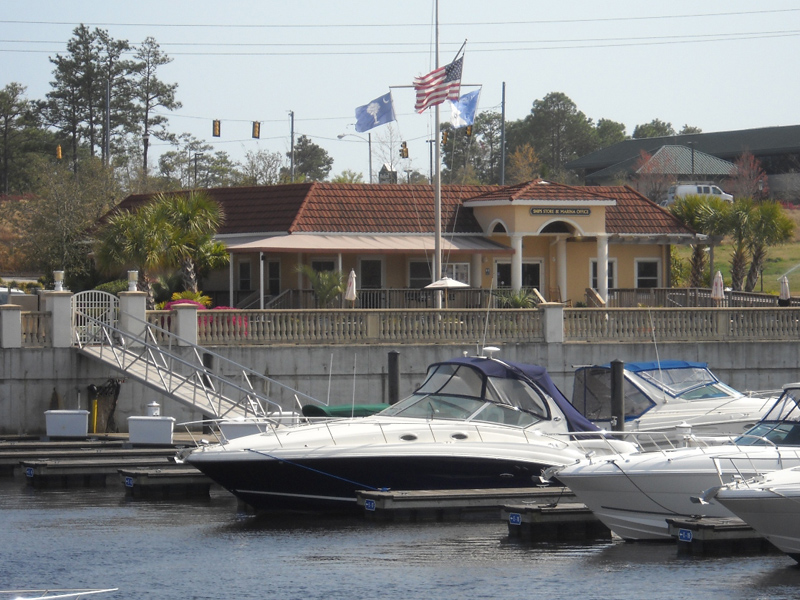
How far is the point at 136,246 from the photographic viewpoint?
34.8 m

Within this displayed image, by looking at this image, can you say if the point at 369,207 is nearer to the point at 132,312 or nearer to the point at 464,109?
the point at 464,109

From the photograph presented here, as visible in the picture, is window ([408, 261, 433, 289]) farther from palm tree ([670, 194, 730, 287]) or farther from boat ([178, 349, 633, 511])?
boat ([178, 349, 633, 511])

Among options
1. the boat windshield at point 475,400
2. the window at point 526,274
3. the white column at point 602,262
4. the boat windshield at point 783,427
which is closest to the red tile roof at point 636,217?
the white column at point 602,262

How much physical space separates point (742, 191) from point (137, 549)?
77.4m

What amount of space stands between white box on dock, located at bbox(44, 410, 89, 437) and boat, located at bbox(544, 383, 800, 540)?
43.0ft

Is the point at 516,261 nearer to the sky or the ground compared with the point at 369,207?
nearer to the ground

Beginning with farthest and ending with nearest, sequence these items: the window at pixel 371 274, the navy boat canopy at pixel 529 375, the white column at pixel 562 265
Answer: the white column at pixel 562 265 < the window at pixel 371 274 < the navy boat canopy at pixel 529 375

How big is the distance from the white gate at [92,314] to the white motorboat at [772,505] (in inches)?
690

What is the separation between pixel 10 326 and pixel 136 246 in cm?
633

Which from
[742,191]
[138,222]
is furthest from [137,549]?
[742,191]

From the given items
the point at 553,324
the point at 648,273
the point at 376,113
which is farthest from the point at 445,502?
the point at 648,273

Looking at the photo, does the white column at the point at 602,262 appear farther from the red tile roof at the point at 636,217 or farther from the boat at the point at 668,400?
the boat at the point at 668,400

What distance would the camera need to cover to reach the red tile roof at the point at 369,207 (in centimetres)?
3988

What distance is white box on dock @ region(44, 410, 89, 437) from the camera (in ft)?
92.7
